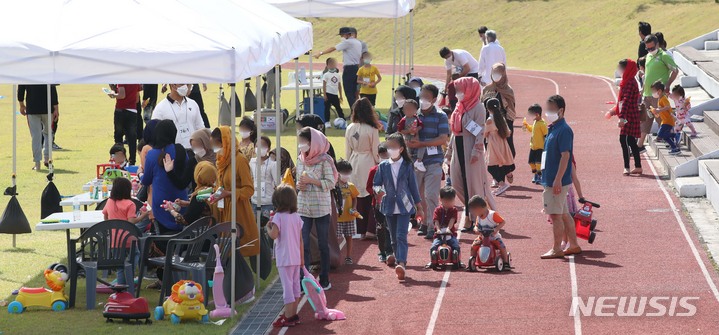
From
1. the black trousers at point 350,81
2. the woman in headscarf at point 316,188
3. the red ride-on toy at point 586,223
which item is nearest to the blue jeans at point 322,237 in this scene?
the woman in headscarf at point 316,188

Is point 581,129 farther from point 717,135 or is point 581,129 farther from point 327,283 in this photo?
point 327,283

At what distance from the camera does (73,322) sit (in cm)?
1038

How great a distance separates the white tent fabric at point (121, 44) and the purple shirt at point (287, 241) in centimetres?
127

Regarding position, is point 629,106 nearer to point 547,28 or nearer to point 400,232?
point 400,232

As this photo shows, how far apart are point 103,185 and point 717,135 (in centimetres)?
1170

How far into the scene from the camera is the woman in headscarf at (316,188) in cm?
1154

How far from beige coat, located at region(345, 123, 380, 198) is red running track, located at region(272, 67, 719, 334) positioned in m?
0.80

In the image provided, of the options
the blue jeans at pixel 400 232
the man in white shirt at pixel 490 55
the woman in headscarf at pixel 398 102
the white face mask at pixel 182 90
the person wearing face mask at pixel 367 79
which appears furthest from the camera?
the man in white shirt at pixel 490 55

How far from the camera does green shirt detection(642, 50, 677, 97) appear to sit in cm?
2027

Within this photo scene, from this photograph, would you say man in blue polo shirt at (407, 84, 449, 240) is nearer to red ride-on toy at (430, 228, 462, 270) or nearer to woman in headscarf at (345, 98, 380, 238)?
woman in headscarf at (345, 98, 380, 238)

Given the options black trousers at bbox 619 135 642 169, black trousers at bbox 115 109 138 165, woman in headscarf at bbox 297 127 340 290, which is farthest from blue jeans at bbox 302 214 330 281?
black trousers at bbox 115 109 138 165

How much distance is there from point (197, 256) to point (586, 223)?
15.4 ft

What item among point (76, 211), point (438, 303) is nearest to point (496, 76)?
point (438, 303)

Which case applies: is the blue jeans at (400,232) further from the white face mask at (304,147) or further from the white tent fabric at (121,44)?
the white tent fabric at (121,44)
